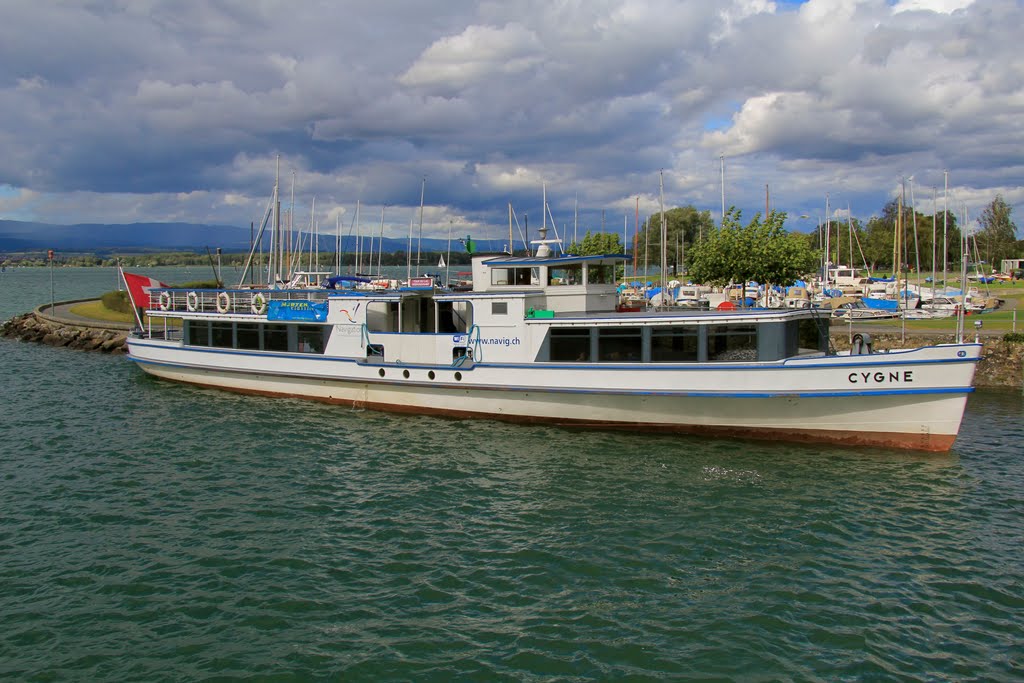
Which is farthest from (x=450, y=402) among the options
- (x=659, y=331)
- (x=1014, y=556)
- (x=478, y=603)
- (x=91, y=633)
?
(x=1014, y=556)

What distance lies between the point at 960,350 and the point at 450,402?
47.0 feet

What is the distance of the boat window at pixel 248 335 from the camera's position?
25.9m

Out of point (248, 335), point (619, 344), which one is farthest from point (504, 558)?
point (248, 335)

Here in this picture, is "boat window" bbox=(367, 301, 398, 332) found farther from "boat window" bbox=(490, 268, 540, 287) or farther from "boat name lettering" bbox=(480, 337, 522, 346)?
"boat name lettering" bbox=(480, 337, 522, 346)

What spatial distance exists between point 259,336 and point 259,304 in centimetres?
125

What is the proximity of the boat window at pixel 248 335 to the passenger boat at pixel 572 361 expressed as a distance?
0.16 ft

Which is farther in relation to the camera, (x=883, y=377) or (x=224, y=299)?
(x=224, y=299)

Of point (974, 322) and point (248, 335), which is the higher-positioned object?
point (974, 322)

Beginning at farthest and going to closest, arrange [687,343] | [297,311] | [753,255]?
[753,255]
[297,311]
[687,343]

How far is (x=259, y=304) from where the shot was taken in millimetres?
25906

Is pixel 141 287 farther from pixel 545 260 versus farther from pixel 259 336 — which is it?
pixel 545 260

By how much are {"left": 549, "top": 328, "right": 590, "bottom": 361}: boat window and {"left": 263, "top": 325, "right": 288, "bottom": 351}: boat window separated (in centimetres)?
1086

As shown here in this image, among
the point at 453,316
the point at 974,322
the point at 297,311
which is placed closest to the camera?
the point at 453,316

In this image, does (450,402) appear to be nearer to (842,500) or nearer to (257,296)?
(257,296)
